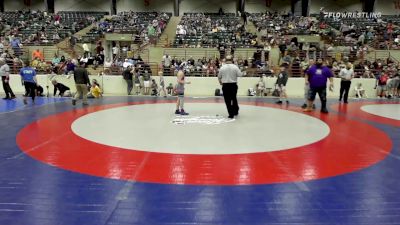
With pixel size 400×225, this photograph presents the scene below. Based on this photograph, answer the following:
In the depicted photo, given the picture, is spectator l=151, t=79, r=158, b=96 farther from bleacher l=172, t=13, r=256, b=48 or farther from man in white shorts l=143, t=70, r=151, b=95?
bleacher l=172, t=13, r=256, b=48

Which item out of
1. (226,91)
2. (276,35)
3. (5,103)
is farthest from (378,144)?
(276,35)

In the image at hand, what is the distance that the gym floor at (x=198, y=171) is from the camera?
356 centimetres

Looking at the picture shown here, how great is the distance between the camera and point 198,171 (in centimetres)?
482

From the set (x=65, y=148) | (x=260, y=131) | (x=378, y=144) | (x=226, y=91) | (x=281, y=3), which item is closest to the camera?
(x=65, y=148)

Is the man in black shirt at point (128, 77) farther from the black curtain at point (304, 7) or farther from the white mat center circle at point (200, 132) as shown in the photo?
the black curtain at point (304, 7)

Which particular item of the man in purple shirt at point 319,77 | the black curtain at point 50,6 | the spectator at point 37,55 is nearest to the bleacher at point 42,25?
the spectator at point 37,55

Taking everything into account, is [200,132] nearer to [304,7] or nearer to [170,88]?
[170,88]

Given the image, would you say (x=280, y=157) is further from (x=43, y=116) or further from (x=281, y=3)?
(x=281, y=3)

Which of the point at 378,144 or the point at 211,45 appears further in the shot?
the point at 211,45

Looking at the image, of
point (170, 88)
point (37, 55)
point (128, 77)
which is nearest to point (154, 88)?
point (170, 88)

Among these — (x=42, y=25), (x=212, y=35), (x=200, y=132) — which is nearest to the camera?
(x=200, y=132)

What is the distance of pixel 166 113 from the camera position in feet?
31.7

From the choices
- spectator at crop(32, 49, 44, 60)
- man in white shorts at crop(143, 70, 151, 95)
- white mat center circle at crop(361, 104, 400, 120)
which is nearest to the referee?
white mat center circle at crop(361, 104, 400, 120)

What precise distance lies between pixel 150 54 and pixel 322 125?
43.7 ft
